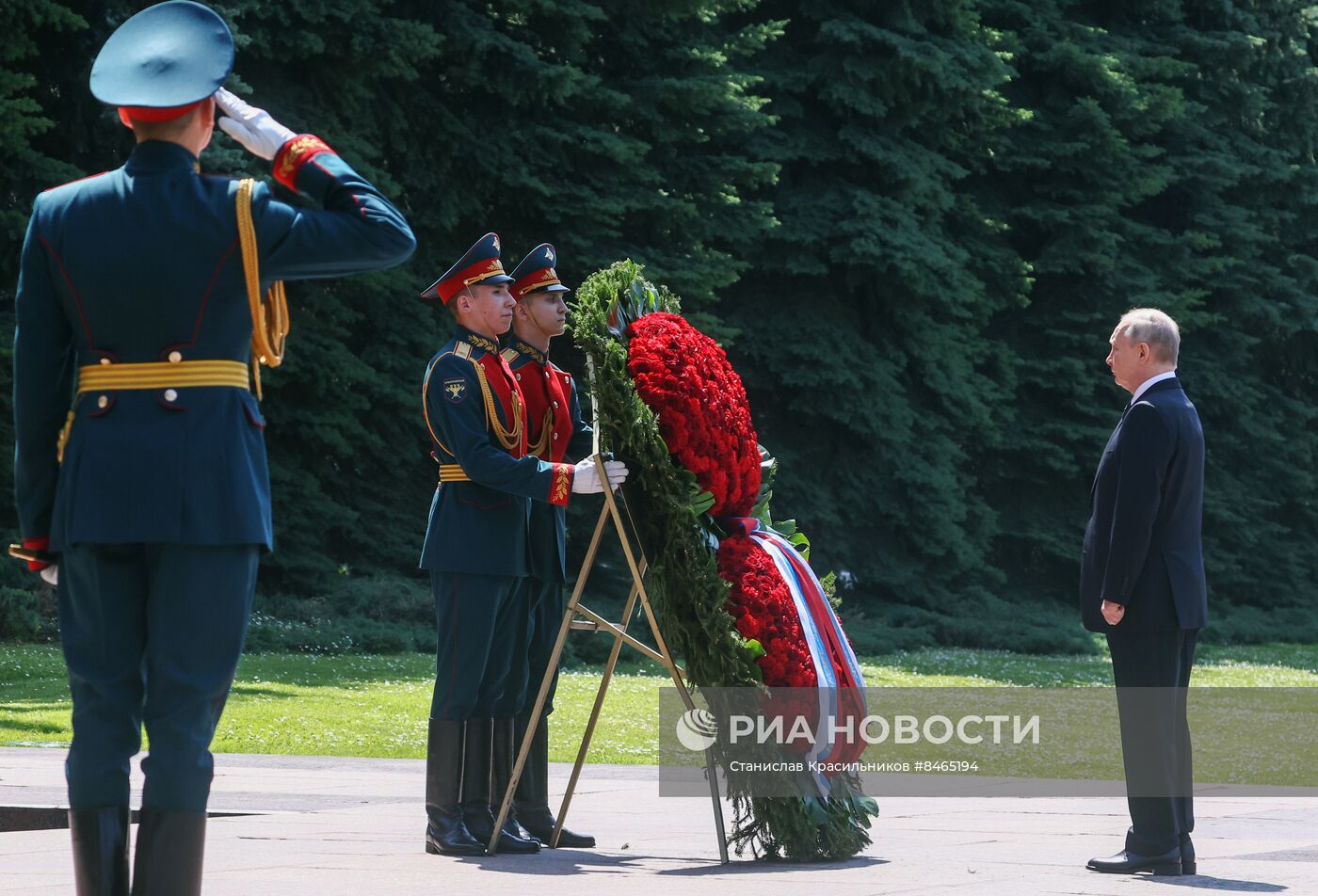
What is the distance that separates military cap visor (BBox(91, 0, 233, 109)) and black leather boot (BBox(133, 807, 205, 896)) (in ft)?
4.98

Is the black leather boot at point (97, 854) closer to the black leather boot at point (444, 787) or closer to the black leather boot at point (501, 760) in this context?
the black leather boot at point (444, 787)

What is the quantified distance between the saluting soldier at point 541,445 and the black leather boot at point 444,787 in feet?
1.10

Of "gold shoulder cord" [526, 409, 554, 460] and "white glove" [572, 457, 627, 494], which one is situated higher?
"gold shoulder cord" [526, 409, 554, 460]

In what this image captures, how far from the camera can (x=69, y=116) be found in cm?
2059

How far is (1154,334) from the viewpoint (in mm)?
6547

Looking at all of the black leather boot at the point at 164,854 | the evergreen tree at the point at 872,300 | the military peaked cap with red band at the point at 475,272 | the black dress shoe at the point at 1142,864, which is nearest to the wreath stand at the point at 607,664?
the military peaked cap with red band at the point at 475,272

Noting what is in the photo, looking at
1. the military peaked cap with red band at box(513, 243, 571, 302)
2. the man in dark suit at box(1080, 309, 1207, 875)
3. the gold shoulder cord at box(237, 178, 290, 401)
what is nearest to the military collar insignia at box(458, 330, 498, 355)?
the military peaked cap with red band at box(513, 243, 571, 302)

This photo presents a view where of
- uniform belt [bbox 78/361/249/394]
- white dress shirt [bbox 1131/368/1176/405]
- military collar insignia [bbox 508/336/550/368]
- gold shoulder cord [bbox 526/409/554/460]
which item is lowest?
gold shoulder cord [bbox 526/409/554/460]

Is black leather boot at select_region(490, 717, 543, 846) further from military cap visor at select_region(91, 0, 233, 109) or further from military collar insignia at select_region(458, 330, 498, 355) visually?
military cap visor at select_region(91, 0, 233, 109)

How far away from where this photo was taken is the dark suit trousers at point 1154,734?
6156mm

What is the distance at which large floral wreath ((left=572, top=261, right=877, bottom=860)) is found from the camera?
6.17 metres

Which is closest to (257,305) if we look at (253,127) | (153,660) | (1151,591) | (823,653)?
(253,127)

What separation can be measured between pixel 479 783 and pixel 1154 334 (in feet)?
9.51

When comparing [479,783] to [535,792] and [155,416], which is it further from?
[155,416]
